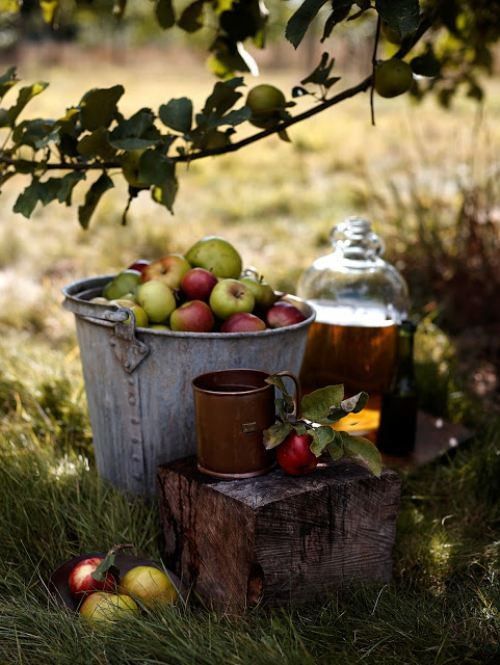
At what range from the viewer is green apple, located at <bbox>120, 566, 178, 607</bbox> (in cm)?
186

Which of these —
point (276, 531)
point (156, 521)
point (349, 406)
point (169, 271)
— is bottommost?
point (156, 521)

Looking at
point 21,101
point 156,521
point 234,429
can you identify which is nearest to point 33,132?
point 21,101

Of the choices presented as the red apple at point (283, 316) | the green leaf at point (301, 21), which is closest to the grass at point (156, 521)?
the red apple at point (283, 316)

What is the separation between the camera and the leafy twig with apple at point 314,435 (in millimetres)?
1909

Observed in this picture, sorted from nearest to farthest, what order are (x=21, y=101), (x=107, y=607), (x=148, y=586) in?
1. (x=107, y=607)
2. (x=148, y=586)
3. (x=21, y=101)

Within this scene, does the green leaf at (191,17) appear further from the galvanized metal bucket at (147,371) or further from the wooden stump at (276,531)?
the wooden stump at (276,531)

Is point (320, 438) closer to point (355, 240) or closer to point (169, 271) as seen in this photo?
point (169, 271)

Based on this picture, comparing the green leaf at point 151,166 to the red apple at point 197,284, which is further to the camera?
the red apple at point 197,284

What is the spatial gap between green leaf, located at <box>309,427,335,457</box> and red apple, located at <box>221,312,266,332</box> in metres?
0.41

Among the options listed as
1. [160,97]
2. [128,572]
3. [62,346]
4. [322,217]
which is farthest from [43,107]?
[128,572]

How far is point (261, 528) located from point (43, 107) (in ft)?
40.2

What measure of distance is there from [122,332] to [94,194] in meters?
0.42

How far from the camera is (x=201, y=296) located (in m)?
2.36

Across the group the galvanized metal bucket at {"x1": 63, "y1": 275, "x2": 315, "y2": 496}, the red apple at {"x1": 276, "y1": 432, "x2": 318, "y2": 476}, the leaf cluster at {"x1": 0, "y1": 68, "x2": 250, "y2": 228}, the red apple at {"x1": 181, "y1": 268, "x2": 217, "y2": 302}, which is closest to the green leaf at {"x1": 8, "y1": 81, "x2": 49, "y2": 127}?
the leaf cluster at {"x1": 0, "y1": 68, "x2": 250, "y2": 228}
